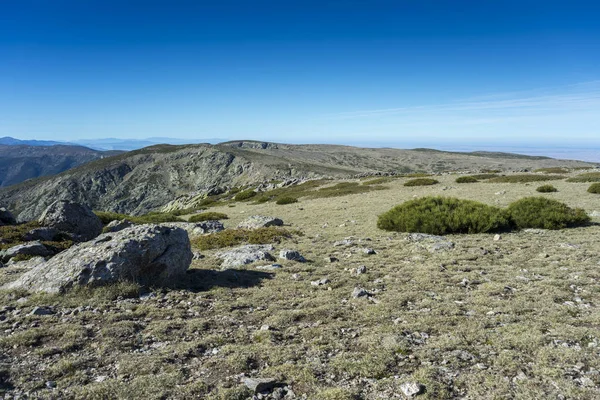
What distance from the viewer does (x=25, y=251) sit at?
547 inches

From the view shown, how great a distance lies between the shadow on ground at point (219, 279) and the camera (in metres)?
9.24

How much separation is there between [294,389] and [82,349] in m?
3.85

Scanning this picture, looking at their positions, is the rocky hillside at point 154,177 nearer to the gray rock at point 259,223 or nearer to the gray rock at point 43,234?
the gray rock at point 259,223

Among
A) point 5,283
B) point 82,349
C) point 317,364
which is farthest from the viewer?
point 5,283

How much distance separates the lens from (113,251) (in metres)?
8.52

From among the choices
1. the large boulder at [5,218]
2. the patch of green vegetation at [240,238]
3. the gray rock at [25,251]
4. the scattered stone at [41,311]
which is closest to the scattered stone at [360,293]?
the scattered stone at [41,311]

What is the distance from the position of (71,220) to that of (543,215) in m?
25.3

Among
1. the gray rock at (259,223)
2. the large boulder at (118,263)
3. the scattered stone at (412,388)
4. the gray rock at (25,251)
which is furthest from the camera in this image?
the gray rock at (259,223)

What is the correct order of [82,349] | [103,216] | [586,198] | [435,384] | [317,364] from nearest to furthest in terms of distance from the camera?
1. [435,384]
2. [317,364]
3. [82,349]
4. [586,198]
5. [103,216]

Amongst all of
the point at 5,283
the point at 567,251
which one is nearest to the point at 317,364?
the point at 5,283

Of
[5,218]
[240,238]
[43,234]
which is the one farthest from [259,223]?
[5,218]

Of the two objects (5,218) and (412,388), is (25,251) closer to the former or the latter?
(5,218)

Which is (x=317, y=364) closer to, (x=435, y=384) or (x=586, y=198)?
(x=435, y=384)

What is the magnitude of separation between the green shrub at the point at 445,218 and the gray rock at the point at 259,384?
42.5 ft
